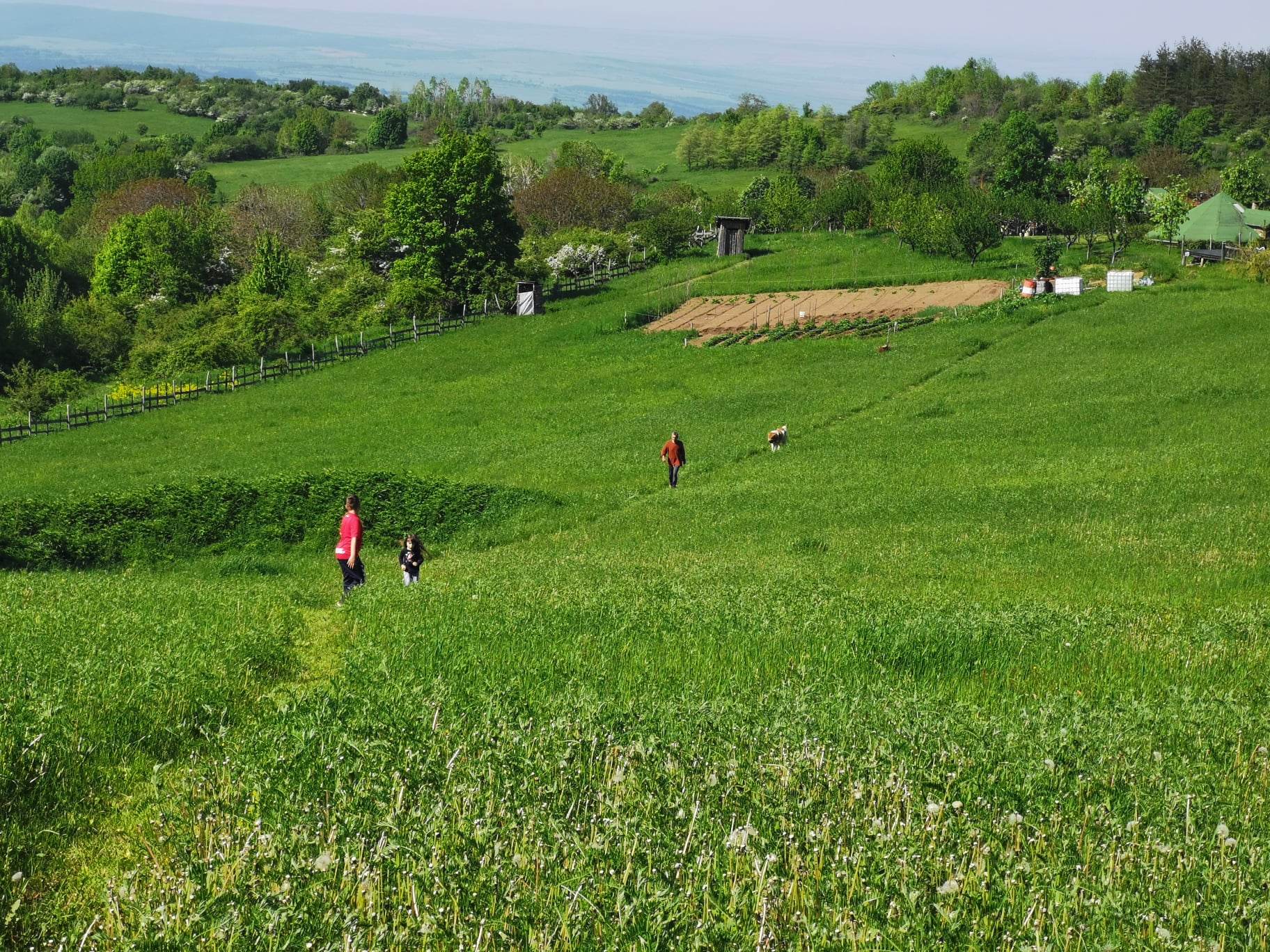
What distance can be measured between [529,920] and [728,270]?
8787 cm

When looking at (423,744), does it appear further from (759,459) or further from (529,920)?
(759,459)

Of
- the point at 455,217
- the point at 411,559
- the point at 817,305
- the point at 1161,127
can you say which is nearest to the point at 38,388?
the point at 455,217

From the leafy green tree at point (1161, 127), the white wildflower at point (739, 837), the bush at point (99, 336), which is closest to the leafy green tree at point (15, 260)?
the bush at point (99, 336)

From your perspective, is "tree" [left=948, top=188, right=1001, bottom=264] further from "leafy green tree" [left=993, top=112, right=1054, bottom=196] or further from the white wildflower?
the white wildflower

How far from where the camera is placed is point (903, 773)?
8.38 m

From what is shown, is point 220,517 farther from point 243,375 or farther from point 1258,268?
point 1258,268

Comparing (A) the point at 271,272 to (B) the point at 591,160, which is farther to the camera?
(B) the point at 591,160

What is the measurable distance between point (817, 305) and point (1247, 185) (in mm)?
62222

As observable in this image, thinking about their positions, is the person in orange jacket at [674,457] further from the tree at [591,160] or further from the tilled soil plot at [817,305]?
the tree at [591,160]

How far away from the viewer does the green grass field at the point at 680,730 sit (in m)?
6.67

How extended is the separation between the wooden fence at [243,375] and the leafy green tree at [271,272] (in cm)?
2002

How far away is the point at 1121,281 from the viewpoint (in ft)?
216

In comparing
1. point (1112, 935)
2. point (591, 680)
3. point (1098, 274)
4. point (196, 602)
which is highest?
point (1098, 274)

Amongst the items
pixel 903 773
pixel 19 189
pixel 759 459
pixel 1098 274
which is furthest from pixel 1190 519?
pixel 19 189
